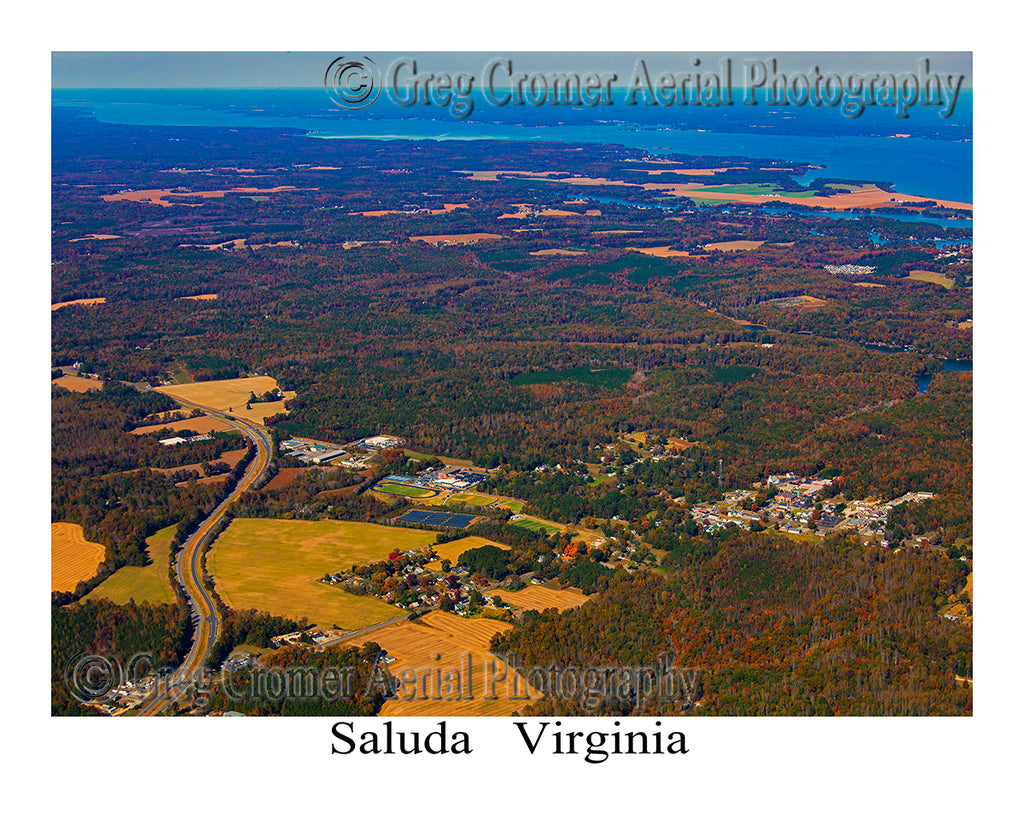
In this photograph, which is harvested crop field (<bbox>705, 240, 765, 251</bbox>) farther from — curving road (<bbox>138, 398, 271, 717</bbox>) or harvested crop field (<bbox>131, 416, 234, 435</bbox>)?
curving road (<bbox>138, 398, 271, 717</bbox>)

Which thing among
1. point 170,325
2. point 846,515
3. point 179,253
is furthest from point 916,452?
point 179,253

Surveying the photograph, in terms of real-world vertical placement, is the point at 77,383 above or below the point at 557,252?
below

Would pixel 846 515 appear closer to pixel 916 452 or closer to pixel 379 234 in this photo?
pixel 916 452

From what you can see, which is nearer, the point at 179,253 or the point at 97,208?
the point at 179,253

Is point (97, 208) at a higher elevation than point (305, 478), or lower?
higher

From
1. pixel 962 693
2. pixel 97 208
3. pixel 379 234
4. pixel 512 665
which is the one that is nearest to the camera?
pixel 962 693

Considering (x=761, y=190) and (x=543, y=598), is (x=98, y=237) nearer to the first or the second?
(x=761, y=190)

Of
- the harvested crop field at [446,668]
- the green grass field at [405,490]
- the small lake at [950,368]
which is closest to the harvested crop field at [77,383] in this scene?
the green grass field at [405,490]

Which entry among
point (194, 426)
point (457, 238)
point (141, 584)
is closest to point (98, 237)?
point (457, 238)
